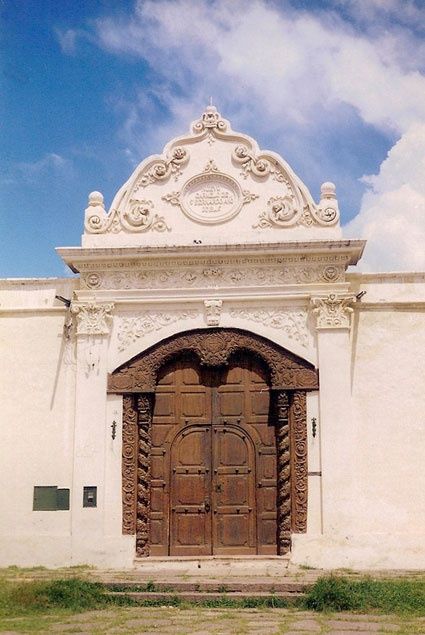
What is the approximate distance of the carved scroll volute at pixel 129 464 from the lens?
35.4 feet

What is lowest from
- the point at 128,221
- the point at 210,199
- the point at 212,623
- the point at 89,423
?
the point at 212,623

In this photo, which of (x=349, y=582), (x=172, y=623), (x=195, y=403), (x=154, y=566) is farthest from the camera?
(x=195, y=403)

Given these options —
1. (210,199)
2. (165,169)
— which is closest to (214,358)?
(210,199)

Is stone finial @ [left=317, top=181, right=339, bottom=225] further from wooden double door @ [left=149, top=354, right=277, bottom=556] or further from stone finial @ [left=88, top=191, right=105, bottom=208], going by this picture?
stone finial @ [left=88, top=191, right=105, bottom=208]

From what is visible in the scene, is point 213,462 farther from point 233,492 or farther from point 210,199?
point 210,199

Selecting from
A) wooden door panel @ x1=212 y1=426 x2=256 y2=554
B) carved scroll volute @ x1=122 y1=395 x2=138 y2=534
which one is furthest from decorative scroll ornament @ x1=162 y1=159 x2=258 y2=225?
wooden door panel @ x1=212 y1=426 x2=256 y2=554

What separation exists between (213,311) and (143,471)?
100 inches

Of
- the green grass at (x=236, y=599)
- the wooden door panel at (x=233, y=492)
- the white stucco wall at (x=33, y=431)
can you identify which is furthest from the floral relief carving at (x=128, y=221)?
the green grass at (x=236, y=599)

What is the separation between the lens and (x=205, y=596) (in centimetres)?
870

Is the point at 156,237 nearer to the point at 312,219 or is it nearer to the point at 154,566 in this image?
the point at 312,219

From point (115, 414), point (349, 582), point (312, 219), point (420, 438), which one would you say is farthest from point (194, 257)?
point (349, 582)

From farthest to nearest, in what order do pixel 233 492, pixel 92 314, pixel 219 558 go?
pixel 92 314
pixel 233 492
pixel 219 558

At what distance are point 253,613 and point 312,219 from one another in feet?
19.0

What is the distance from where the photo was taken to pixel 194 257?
37.0ft
